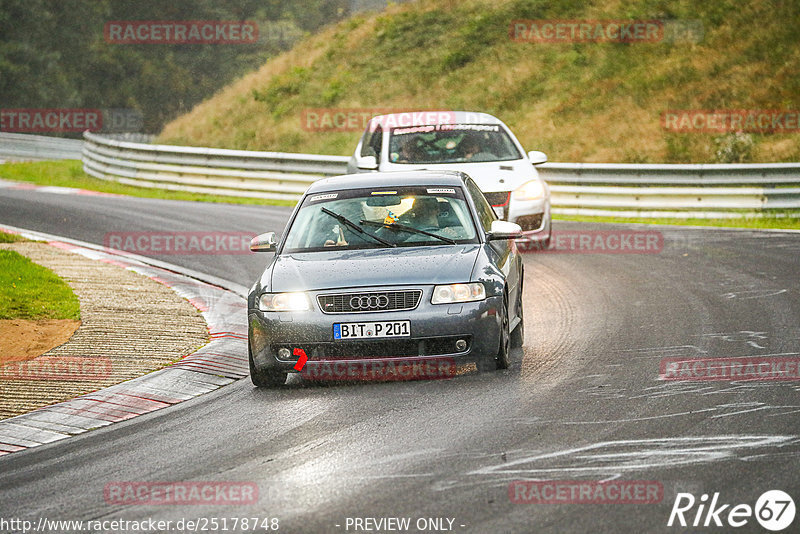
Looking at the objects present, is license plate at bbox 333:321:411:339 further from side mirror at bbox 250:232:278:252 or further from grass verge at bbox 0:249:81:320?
grass verge at bbox 0:249:81:320

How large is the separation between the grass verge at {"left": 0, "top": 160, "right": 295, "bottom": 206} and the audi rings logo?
16.2 m

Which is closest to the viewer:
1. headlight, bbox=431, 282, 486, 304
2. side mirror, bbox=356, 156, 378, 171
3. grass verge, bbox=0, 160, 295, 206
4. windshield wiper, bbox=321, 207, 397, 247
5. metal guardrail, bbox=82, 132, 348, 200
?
headlight, bbox=431, 282, 486, 304

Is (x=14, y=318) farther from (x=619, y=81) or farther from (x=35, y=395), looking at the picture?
(x=619, y=81)

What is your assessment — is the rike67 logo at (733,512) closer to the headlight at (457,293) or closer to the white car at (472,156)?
the headlight at (457,293)

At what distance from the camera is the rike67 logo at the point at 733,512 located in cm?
504

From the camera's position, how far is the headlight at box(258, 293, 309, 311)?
8.30 meters

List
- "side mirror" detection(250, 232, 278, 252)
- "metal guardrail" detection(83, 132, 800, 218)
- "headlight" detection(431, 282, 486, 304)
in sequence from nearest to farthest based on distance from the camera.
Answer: "headlight" detection(431, 282, 486, 304)
"side mirror" detection(250, 232, 278, 252)
"metal guardrail" detection(83, 132, 800, 218)

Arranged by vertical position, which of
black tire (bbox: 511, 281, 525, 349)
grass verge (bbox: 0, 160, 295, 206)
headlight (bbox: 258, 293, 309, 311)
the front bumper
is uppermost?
grass verge (bbox: 0, 160, 295, 206)

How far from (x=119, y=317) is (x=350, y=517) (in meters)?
6.37

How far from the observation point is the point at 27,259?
14.0 meters

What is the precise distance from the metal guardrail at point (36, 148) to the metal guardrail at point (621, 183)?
675 inches

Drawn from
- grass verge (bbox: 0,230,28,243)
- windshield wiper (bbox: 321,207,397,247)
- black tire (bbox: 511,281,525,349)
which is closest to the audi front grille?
windshield wiper (bbox: 321,207,397,247)

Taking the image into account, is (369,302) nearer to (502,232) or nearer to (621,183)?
(502,232)

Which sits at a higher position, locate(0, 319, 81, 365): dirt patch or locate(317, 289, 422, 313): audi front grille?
locate(317, 289, 422, 313): audi front grille
